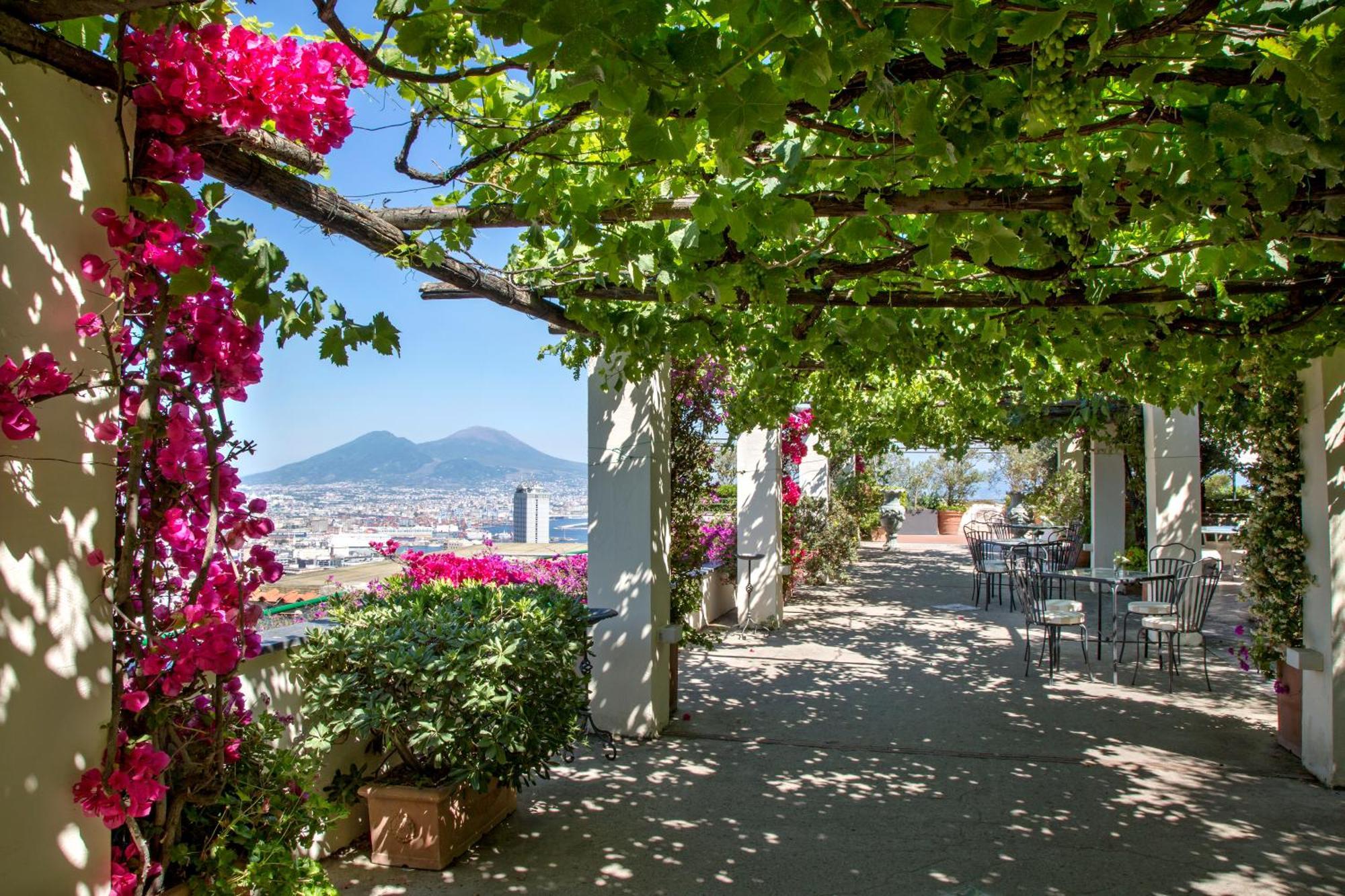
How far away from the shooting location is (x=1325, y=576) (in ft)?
14.1

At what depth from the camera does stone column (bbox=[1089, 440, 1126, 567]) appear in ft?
37.3

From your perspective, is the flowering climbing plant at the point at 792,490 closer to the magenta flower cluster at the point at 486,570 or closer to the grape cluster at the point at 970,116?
the magenta flower cluster at the point at 486,570

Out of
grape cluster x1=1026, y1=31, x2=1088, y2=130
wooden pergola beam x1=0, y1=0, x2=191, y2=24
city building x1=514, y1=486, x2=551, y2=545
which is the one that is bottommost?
city building x1=514, y1=486, x2=551, y2=545

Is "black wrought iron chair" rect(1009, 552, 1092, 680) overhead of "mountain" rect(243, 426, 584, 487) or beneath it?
beneath

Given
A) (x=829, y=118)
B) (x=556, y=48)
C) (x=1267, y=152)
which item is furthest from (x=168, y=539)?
(x=1267, y=152)

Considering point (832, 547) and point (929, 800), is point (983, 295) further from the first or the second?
point (832, 547)

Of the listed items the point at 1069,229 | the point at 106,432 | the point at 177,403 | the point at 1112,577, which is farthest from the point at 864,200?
the point at 1112,577

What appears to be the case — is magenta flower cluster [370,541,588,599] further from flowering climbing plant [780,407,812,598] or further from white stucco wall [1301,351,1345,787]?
white stucco wall [1301,351,1345,787]

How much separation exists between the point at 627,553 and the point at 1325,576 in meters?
3.81

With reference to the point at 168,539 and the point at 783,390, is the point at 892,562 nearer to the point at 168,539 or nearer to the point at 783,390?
the point at 783,390

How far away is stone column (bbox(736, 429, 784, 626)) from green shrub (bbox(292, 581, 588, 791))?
5346 millimetres

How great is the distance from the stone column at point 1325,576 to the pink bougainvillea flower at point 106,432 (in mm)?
5244

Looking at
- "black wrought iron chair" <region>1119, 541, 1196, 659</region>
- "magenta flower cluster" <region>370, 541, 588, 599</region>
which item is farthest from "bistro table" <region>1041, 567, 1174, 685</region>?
"magenta flower cluster" <region>370, 541, 588, 599</region>

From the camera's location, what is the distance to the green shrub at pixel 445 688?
3.17 meters
